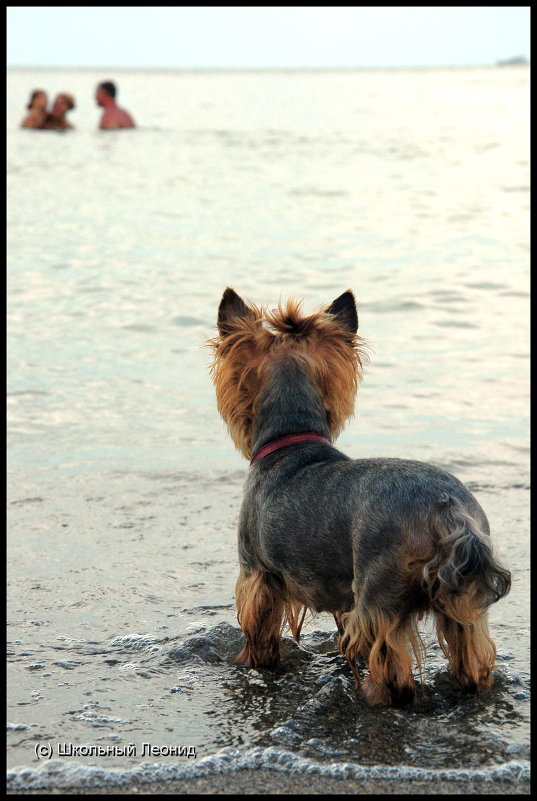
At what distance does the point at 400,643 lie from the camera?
447 centimetres

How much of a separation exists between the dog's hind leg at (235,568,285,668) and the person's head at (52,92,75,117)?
3636 centimetres

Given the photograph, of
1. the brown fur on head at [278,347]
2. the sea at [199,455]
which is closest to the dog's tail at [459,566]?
the sea at [199,455]

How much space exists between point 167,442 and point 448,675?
4.36 m

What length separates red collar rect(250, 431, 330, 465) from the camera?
5.20 metres

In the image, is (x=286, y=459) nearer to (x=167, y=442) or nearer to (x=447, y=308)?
(x=167, y=442)

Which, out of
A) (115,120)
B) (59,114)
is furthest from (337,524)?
(115,120)

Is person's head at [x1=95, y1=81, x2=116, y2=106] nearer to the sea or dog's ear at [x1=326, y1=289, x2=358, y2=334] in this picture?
the sea

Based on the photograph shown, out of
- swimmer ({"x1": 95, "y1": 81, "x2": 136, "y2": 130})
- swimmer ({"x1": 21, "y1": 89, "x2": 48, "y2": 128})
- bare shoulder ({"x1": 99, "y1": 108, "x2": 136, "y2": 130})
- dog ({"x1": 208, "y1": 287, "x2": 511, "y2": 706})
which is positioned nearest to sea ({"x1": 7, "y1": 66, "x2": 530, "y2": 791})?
dog ({"x1": 208, "y1": 287, "x2": 511, "y2": 706})

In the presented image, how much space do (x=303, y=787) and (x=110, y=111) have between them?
40.7 meters

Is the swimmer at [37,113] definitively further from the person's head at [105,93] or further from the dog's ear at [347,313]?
the dog's ear at [347,313]

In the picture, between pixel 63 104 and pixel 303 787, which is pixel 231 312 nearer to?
pixel 303 787

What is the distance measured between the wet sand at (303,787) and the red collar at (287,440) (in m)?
1.64

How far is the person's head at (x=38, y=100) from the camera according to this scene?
1580 inches

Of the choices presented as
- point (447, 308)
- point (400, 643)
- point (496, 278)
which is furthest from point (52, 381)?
point (496, 278)
